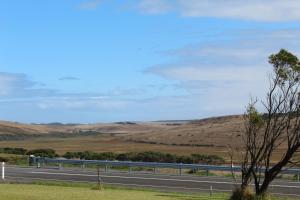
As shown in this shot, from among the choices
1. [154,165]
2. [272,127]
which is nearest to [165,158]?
[154,165]

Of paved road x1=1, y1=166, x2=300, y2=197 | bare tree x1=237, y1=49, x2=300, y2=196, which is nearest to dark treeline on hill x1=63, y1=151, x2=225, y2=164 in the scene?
paved road x1=1, y1=166, x2=300, y2=197

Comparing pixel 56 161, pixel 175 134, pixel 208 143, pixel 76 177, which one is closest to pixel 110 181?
pixel 76 177

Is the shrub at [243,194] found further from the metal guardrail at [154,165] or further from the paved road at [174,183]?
the metal guardrail at [154,165]

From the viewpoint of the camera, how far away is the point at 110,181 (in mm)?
→ 33094

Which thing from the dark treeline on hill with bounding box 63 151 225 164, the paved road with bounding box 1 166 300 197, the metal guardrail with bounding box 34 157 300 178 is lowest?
the paved road with bounding box 1 166 300 197

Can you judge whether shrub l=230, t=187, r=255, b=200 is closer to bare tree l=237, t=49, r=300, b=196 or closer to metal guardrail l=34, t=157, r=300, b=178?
bare tree l=237, t=49, r=300, b=196

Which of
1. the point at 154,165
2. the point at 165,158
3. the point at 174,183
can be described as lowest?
the point at 174,183

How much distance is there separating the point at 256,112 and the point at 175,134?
9117 cm

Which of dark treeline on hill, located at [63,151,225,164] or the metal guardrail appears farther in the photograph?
dark treeline on hill, located at [63,151,225,164]

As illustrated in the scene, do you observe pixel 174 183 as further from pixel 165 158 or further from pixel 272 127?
pixel 165 158

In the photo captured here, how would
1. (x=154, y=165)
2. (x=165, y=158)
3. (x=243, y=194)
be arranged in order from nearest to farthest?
1. (x=243, y=194)
2. (x=154, y=165)
3. (x=165, y=158)

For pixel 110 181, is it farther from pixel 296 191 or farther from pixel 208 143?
pixel 208 143

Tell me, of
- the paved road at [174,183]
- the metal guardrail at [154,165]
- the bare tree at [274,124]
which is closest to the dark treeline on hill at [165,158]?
the metal guardrail at [154,165]

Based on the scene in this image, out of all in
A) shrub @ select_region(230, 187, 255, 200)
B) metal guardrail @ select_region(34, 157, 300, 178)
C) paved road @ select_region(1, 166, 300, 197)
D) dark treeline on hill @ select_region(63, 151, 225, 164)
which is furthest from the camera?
dark treeline on hill @ select_region(63, 151, 225, 164)
